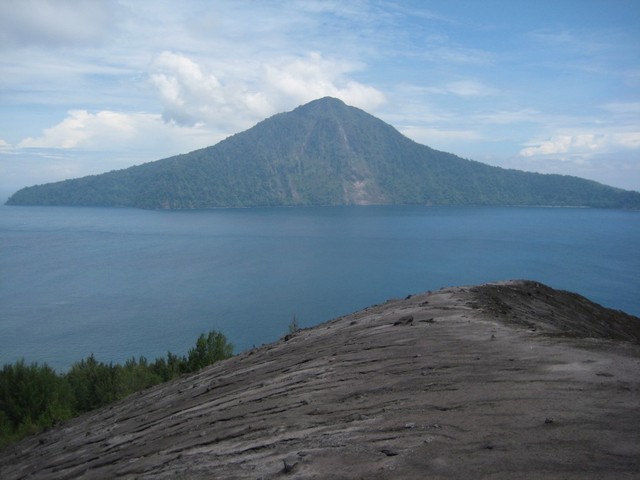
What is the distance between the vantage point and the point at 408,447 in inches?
187

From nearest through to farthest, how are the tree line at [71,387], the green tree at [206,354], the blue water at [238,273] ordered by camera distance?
the tree line at [71,387] < the green tree at [206,354] < the blue water at [238,273]

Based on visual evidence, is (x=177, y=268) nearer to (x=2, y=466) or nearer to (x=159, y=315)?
(x=159, y=315)

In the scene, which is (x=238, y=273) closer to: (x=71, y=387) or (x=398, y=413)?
(x=71, y=387)

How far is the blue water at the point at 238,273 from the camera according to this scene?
57.8 metres

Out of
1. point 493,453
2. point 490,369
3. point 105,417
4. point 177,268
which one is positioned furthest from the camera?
point 177,268

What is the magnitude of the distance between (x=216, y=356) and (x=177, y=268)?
66.8m

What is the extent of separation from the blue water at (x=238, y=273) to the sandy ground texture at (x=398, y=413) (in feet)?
141

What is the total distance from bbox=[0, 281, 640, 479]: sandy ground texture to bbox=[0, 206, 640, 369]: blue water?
141 feet

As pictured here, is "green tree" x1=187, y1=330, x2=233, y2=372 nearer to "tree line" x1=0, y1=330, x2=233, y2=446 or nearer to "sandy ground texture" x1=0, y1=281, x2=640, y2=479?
"tree line" x1=0, y1=330, x2=233, y2=446

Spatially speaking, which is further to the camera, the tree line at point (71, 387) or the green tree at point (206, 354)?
the green tree at point (206, 354)

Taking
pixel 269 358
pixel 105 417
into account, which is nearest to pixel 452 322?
pixel 269 358

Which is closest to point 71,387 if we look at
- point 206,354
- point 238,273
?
point 206,354

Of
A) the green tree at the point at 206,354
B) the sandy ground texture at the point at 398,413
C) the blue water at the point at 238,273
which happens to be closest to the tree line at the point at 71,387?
the green tree at the point at 206,354

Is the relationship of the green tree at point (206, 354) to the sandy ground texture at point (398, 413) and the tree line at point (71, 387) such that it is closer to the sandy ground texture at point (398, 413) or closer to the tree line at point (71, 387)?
the tree line at point (71, 387)
